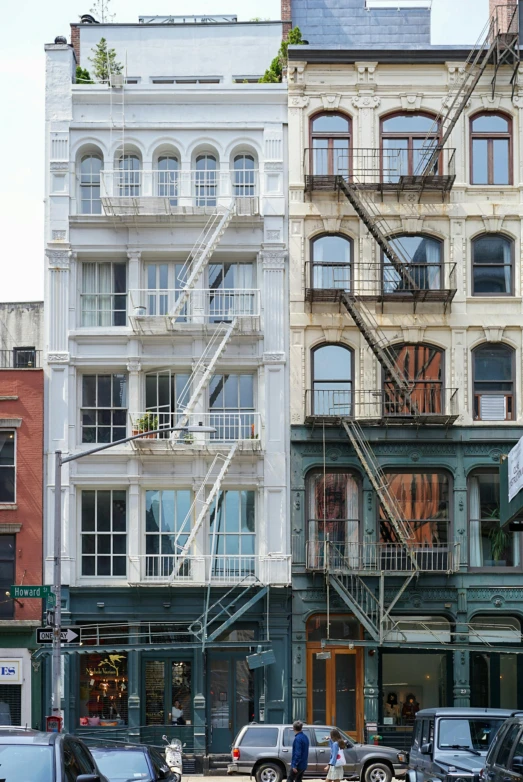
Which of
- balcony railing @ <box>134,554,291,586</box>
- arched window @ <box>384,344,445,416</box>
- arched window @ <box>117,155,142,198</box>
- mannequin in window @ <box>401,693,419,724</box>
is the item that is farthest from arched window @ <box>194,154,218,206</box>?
mannequin in window @ <box>401,693,419,724</box>

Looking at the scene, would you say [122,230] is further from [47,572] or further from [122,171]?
[47,572]

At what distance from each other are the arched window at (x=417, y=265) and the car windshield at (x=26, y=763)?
27.6m

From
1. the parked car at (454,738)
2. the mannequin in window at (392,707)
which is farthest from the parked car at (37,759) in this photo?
the mannequin in window at (392,707)

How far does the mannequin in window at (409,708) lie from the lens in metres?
38.4

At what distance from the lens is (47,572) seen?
38531mm

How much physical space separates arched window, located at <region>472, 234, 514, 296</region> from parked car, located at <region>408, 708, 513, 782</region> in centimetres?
1848

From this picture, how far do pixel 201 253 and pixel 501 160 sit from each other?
31.6 feet

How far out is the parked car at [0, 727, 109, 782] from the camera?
13305 millimetres

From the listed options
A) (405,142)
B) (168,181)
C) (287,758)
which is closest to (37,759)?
(287,758)

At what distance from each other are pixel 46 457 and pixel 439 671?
42.9 ft

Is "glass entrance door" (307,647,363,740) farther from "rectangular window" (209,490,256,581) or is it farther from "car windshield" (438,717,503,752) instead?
"car windshield" (438,717,503,752)

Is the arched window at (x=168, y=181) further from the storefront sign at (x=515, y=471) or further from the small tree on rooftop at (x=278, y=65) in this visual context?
the storefront sign at (x=515, y=471)

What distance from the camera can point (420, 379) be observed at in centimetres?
3981

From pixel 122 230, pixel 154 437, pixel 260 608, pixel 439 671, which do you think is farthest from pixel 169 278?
pixel 439 671
